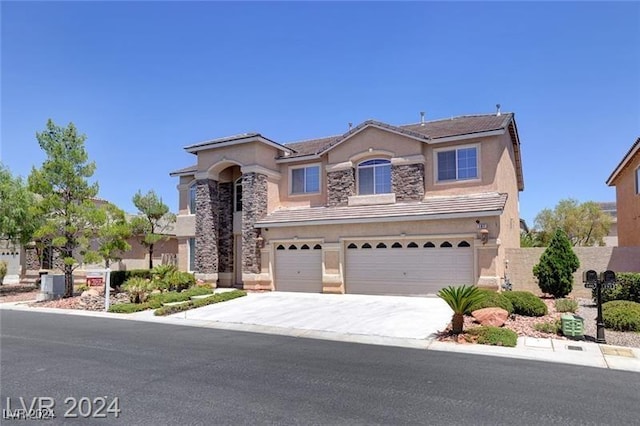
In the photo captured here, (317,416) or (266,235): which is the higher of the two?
(266,235)

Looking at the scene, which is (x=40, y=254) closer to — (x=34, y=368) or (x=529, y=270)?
(x=34, y=368)

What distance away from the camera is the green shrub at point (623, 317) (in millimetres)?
12297

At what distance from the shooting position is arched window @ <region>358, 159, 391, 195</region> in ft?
73.3

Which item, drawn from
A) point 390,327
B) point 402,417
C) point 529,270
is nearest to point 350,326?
point 390,327

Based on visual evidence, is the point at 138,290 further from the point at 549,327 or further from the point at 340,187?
the point at 549,327

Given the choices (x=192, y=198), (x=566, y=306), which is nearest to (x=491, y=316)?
(x=566, y=306)

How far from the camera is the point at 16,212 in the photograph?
24.9 metres

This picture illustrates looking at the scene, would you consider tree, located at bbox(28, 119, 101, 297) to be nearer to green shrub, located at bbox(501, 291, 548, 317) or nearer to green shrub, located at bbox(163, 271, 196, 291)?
green shrub, located at bbox(163, 271, 196, 291)

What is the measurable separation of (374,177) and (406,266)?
4979 millimetres

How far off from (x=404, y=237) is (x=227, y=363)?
12.4m

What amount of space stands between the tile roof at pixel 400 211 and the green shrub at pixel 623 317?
5.87 meters

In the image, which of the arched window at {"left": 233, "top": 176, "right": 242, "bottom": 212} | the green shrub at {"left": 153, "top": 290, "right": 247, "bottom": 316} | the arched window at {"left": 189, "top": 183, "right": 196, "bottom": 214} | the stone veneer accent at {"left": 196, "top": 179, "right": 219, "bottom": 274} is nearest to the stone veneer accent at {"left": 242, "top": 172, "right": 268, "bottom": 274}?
the green shrub at {"left": 153, "top": 290, "right": 247, "bottom": 316}

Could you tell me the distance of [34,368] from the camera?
875 cm

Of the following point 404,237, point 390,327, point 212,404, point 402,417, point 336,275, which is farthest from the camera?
point 336,275
